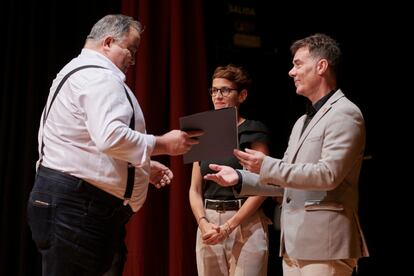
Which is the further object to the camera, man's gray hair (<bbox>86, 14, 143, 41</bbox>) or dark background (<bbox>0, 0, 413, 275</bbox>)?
dark background (<bbox>0, 0, 413, 275</bbox>)

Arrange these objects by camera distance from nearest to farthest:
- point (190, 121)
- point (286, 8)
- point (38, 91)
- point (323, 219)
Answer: point (323, 219)
point (190, 121)
point (38, 91)
point (286, 8)

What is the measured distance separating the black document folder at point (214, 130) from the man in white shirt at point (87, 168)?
0.17 meters

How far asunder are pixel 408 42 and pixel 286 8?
950 millimetres

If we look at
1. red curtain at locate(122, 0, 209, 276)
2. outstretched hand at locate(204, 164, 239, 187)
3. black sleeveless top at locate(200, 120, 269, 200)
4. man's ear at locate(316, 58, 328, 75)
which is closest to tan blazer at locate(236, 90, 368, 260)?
man's ear at locate(316, 58, 328, 75)

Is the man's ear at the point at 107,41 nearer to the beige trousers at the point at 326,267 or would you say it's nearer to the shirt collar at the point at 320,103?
the shirt collar at the point at 320,103

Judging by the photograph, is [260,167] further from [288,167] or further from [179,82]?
[179,82]

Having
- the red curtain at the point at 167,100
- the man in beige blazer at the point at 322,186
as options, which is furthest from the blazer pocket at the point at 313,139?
the red curtain at the point at 167,100

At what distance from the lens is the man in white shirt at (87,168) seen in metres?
1.87

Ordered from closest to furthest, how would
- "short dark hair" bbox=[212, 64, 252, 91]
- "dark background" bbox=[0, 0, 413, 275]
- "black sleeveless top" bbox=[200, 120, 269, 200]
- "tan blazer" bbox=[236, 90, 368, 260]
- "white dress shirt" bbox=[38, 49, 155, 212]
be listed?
"white dress shirt" bbox=[38, 49, 155, 212] < "tan blazer" bbox=[236, 90, 368, 260] < "black sleeveless top" bbox=[200, 120, 269, 200] < "short dark hair" bbox=[212, 64, 252, 91] < "dark background" bbox=[0, 0, 413, 275]

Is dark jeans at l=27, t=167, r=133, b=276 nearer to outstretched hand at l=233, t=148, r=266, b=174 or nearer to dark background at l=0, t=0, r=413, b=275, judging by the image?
outstretched hand at l=233, t=148, r=266, b=174

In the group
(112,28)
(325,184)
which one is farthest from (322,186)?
(112,28)

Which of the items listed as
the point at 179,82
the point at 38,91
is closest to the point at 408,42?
the point at 179,82

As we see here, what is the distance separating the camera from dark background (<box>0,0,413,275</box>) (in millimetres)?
3357

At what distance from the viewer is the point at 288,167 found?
2.02 metres
